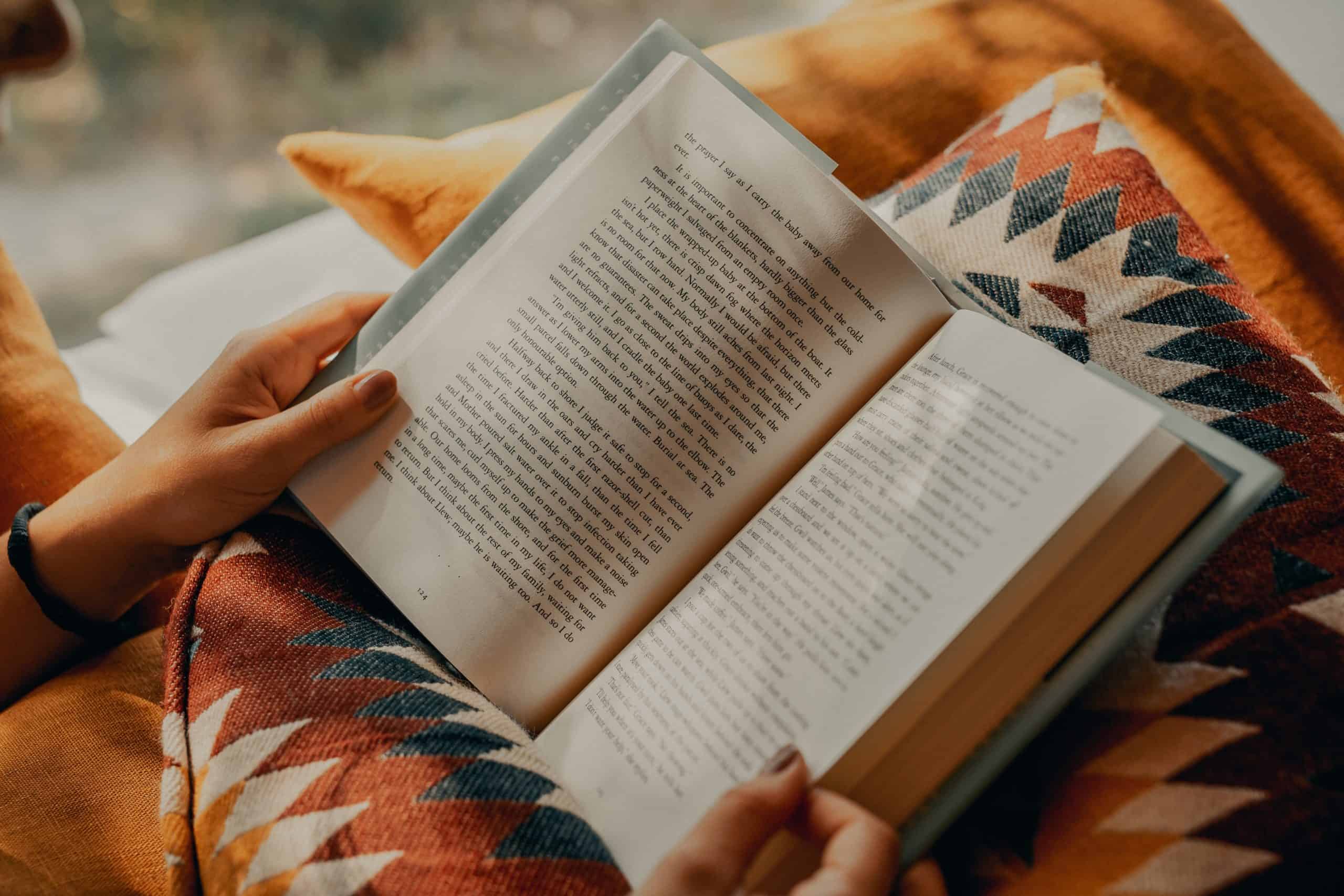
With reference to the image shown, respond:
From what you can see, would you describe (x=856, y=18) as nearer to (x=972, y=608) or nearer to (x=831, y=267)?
(x=831, y=267)

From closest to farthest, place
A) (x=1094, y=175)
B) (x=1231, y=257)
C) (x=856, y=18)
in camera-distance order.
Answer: (x=1094, y=175), (x=1231, y=257), (x=856, y=18)

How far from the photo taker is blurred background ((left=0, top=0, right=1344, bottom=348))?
5.22 feet

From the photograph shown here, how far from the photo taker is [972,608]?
0.38 metres

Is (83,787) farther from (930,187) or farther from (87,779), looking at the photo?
(930,187)

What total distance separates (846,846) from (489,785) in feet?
0.57

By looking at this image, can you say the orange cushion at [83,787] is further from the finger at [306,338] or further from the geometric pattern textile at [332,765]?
the finger at [306,338]

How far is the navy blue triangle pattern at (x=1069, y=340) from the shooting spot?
54cm

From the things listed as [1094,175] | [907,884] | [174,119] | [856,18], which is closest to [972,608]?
[907,884]

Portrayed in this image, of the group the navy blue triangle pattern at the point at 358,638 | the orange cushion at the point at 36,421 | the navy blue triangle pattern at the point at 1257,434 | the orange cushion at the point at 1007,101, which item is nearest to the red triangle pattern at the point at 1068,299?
the navy blue triangle pattern at the point at 1257,434

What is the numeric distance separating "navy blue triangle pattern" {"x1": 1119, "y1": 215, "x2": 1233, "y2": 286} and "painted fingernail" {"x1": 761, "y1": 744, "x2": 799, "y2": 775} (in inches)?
15.2

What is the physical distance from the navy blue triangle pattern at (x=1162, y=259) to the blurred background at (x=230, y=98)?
3.90ft

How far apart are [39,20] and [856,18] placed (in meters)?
0.64

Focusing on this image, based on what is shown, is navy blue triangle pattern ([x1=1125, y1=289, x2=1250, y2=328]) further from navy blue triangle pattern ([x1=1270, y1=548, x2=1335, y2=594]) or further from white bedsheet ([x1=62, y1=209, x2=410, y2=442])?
white bedsheet ([x1=62, y1=209, x2=410, y2=442])

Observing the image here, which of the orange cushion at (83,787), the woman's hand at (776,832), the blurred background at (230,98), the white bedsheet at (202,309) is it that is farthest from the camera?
the blurred background at (230,98)
